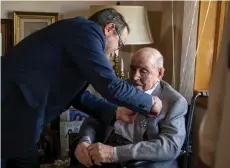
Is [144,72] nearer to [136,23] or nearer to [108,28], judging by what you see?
[108,28]

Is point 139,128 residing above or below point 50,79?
below

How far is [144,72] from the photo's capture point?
5.35ft

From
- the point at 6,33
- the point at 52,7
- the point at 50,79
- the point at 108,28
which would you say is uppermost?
the point at 52,7

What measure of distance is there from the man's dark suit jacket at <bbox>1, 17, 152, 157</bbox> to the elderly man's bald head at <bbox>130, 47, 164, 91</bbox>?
370mm

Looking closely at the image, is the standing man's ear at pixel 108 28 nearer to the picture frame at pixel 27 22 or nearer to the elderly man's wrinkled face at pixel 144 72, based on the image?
the elderly man's wrinkled face at pixel 144 72

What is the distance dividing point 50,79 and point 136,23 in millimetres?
1075

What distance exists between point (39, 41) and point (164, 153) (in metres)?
0.70

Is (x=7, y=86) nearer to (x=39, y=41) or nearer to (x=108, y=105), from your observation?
(x=39, y=41)

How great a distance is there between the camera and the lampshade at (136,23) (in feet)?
7.19

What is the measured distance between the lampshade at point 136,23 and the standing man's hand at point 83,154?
0.87m

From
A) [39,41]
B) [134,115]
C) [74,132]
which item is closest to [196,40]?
[134,115]

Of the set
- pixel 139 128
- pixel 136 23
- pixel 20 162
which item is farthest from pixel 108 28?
pixel 136 23

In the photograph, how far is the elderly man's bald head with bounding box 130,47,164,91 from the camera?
63.7 inches

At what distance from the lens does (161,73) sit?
1.66 meters
